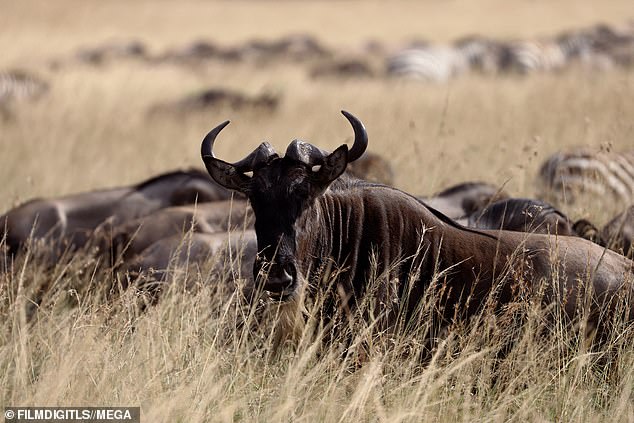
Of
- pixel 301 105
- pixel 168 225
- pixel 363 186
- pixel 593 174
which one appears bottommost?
pixel 301 105

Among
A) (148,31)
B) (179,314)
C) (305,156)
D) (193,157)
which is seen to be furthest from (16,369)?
(148,31)

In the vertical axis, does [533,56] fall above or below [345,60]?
above

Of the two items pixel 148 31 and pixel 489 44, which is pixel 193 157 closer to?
pixel 489 44

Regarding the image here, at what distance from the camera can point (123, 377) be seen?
15.0 ft

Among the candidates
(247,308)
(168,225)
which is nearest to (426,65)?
(168,225)

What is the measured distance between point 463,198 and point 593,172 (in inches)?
75.1

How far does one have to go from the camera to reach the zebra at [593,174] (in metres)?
8.55

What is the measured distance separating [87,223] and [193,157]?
4.42 metres

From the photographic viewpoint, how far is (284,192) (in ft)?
15.8

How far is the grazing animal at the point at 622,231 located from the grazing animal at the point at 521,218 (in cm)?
35

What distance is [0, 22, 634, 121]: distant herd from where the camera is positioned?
15.9 m

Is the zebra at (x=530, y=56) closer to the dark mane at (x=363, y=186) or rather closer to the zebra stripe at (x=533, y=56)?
the zebra stripe at (x=533, y=56)

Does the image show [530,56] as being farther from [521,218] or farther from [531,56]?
[521,218]

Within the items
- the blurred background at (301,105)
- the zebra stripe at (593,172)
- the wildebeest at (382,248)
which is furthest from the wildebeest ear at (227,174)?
the zebra stripe at (593,172)
